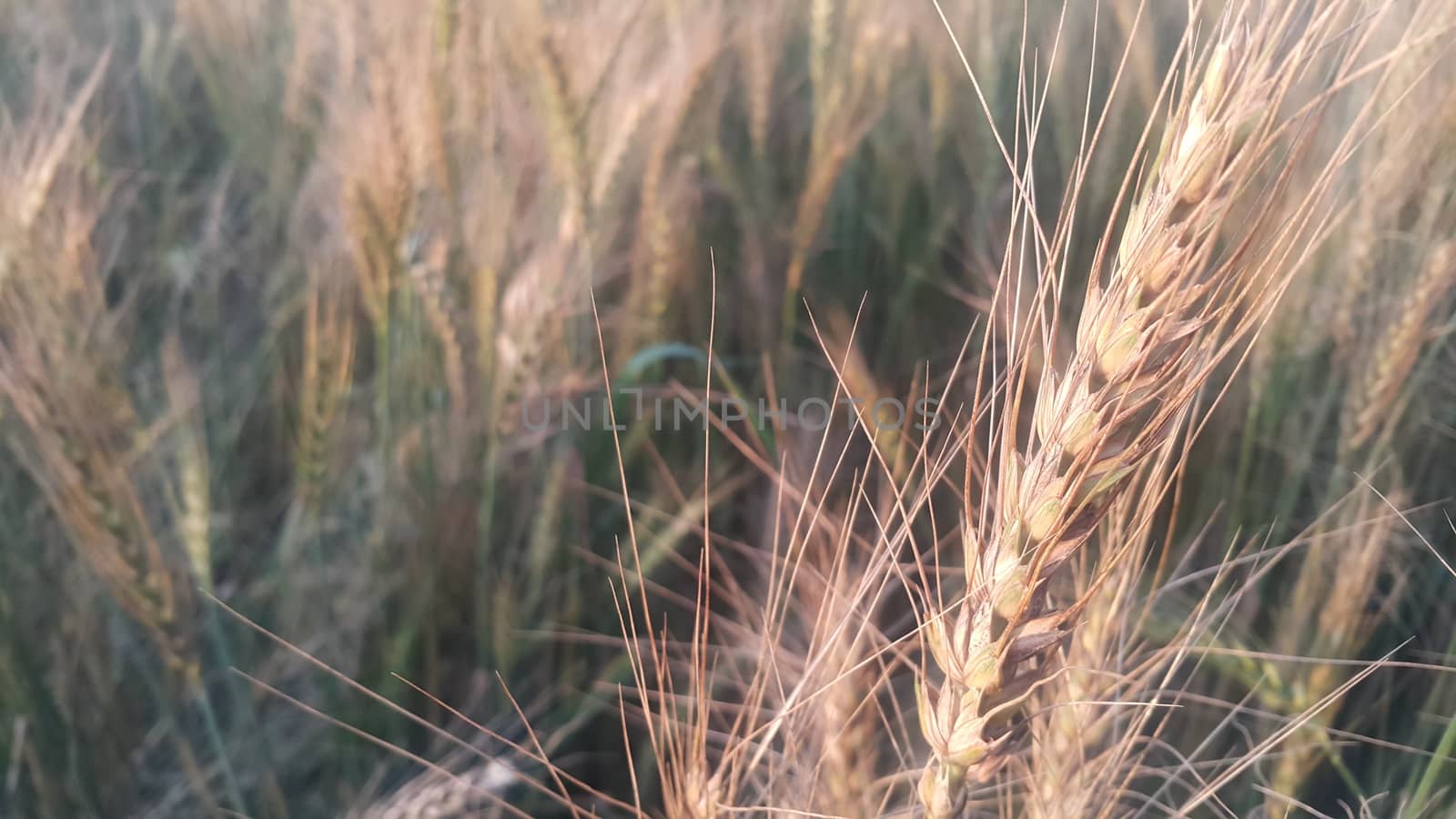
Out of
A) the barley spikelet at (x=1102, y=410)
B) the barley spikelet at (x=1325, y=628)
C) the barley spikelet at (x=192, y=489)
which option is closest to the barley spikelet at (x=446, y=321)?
the barley spikelet at (x=192, y=489)

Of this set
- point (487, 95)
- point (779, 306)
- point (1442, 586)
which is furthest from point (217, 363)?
point (1442, 586)

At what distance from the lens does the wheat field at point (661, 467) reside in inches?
21.0

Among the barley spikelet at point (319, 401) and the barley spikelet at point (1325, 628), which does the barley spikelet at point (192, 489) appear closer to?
the barley spikelet at point (319, 401)

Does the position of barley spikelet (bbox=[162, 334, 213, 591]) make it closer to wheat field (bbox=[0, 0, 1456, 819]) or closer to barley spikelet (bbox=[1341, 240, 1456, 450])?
wheat field (bbox=[0, 0, 1456, 819])

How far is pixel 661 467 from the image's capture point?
0.86 meters

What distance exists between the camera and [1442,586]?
0.87 meters

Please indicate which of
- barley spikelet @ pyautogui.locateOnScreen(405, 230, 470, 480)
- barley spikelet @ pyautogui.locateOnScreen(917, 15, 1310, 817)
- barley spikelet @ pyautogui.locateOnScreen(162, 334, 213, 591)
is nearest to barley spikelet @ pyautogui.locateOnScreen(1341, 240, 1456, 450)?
barley spikelet @ pyautogui.locateOnScreen(917, 15, 1310, 817)

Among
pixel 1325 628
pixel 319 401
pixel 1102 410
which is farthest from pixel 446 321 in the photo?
pixel 1325 628

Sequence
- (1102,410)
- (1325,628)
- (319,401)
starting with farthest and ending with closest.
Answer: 1. (319,401)
2. (1325,628)
3. (1102,410)

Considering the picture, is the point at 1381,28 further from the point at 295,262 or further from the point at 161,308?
the point at 161,308

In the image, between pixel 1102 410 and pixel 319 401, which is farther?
pixel 319 401

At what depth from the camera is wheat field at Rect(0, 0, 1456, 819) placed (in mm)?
535

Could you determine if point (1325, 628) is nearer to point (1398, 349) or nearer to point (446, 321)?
point (1398, 349)

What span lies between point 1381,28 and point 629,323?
2.90 feet
